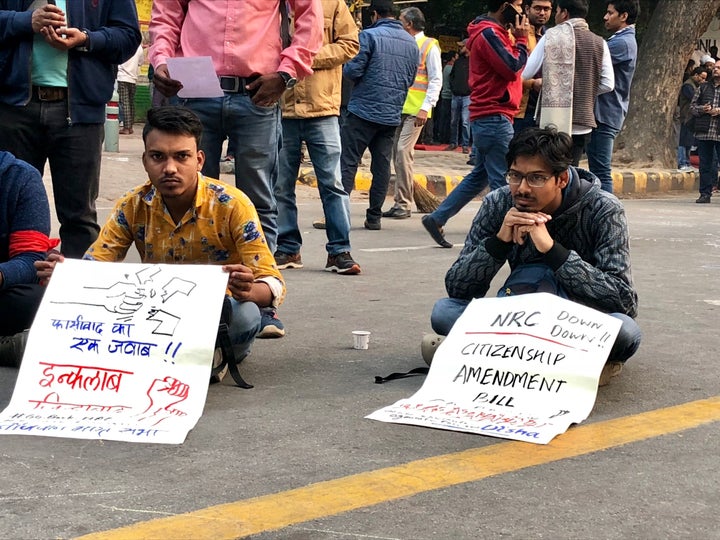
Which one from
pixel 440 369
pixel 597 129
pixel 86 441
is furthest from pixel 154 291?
pixel 597 129

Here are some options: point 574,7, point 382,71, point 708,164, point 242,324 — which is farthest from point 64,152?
point 708,164

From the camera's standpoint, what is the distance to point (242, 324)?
174 inches

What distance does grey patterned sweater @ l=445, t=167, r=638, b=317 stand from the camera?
173 inches

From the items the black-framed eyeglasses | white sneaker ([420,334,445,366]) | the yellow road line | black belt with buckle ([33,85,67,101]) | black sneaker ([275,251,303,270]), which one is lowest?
black sneaker ([275,251,303,270])

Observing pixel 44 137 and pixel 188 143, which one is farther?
pixel 44 137

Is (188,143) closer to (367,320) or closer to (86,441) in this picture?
(86,441)

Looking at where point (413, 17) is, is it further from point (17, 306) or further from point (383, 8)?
point (17, 306)

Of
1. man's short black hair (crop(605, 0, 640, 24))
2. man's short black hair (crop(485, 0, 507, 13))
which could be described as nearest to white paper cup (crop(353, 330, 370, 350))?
man's short black hair (crop(485, 0, 507, 13))

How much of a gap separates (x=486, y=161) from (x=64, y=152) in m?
3.92

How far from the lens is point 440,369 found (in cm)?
412

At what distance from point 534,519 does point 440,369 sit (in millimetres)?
1176

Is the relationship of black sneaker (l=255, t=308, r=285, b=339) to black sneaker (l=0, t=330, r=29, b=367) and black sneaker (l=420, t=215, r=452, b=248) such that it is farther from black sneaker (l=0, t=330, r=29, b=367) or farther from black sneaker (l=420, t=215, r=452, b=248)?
black sneaker (l=420, t=215, r=452, b=248)

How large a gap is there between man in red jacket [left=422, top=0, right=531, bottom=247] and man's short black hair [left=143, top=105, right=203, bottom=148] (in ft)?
14.3

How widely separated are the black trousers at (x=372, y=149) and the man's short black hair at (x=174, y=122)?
416 cm
